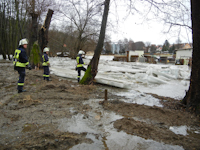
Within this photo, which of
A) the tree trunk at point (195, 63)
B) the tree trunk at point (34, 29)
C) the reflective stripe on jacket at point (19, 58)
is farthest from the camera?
the tree trunk at point (34, 29)

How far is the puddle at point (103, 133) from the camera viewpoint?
108 inches

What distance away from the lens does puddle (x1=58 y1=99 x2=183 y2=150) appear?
273 cm

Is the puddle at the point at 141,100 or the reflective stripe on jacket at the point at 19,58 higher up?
the reflective stripe on jacket at the point at 19,58

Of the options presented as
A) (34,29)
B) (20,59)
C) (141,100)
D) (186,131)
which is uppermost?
(34,29)

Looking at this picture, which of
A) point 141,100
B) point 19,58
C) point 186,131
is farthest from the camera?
point 141,100

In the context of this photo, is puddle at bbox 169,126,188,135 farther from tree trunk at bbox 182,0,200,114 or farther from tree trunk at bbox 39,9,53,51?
tree trunk at bbox 39,9,53,51

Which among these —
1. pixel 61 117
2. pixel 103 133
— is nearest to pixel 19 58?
pixel 61 117

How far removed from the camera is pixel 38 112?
153 inches

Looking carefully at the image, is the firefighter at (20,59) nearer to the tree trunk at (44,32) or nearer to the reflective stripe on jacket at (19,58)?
the reflective stripe on jacket at (19,58)

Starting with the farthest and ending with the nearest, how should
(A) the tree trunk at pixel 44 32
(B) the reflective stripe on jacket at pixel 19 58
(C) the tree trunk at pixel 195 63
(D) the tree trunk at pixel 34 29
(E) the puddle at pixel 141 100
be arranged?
(D) the tree trunk at pixel 34 29
(A) the tree trunk at pixel 44 32
(E) the puddle at pixel 141 100
(B) the reflective stripe on jacket at pixel 19 58
(C) the tree trunk at pixel 195 63

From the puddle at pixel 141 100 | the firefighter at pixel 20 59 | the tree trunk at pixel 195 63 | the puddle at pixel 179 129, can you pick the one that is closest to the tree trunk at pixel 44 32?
the firefighter at pixel 20 59

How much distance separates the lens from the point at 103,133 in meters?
3.16

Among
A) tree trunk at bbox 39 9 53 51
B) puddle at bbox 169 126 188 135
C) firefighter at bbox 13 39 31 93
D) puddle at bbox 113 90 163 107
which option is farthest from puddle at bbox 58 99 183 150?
tree trunk at bbox 39 9 53 51

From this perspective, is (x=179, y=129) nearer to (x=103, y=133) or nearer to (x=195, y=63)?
(x=103, y=133)
